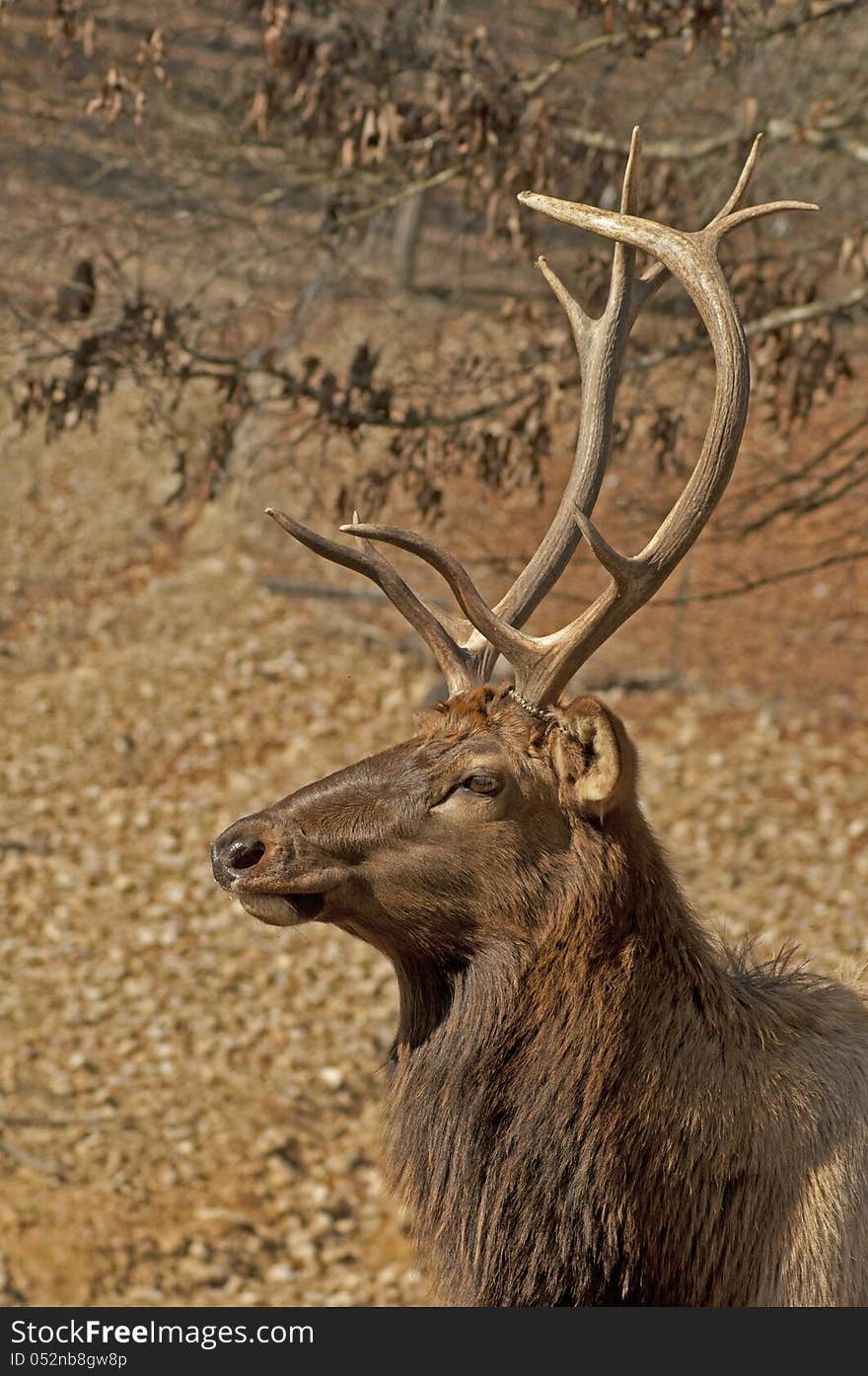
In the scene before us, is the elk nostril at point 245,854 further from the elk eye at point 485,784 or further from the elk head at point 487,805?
the elk eye at point 485,784

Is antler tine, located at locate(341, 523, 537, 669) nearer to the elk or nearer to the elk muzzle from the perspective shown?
the elk

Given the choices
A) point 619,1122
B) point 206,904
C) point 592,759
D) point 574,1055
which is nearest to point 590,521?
point 592,759

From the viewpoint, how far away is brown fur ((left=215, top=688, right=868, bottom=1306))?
3326 millimetres

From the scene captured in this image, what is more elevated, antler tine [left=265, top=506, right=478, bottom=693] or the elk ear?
antler tine [left=265, top=506, right=478, bottom=693]

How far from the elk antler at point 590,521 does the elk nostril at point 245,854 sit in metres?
0.66

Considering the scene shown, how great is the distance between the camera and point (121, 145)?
8.26 m

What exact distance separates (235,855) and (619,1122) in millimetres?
952

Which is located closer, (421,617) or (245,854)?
(245,854)

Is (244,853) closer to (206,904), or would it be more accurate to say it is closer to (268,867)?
(268,867)

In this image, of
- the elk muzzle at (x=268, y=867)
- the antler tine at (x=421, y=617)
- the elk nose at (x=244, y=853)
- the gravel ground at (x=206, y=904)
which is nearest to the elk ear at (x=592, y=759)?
the antler tine at (x=421, y=617)

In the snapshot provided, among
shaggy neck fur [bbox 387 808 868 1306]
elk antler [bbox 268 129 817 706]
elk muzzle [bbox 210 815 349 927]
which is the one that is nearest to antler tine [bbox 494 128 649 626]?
elk antler [bbox 268 129 817 706]

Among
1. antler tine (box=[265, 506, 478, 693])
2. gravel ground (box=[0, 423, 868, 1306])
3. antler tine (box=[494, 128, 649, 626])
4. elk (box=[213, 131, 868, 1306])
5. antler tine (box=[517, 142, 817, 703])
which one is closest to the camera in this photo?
elk (box=[213, 131, 868, 1306])

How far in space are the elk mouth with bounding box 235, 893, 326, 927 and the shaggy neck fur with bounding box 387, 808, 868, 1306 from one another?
27 cm

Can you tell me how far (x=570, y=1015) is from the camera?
10.9 feet
